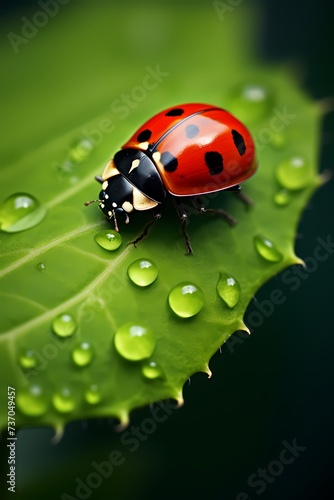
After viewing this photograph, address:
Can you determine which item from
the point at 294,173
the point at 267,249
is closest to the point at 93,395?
the point at 267,249

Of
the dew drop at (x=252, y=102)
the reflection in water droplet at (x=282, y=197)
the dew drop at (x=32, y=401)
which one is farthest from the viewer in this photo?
the dew drop at (x=252, y=102)

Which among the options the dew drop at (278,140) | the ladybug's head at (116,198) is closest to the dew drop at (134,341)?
the ladybug's head at (116,198)

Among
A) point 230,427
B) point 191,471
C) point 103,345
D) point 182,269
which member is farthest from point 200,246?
point 191,471

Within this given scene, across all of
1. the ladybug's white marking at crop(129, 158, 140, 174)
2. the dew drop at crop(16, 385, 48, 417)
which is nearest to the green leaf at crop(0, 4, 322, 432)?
the dew drop at crop(16, 385, 48, 417)

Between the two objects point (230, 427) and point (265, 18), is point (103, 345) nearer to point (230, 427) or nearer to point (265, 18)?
point (230, 427)

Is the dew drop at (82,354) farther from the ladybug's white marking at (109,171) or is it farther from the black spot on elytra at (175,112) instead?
the black spot on elytra at (175,112)

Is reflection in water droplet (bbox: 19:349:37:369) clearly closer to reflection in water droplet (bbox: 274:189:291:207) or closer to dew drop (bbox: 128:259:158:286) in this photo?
dew drop (bbox: 128:259:158:286)

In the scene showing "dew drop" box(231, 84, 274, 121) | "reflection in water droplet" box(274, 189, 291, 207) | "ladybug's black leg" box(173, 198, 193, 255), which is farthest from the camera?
"dew drop" box(231, 84, 274, 121)
